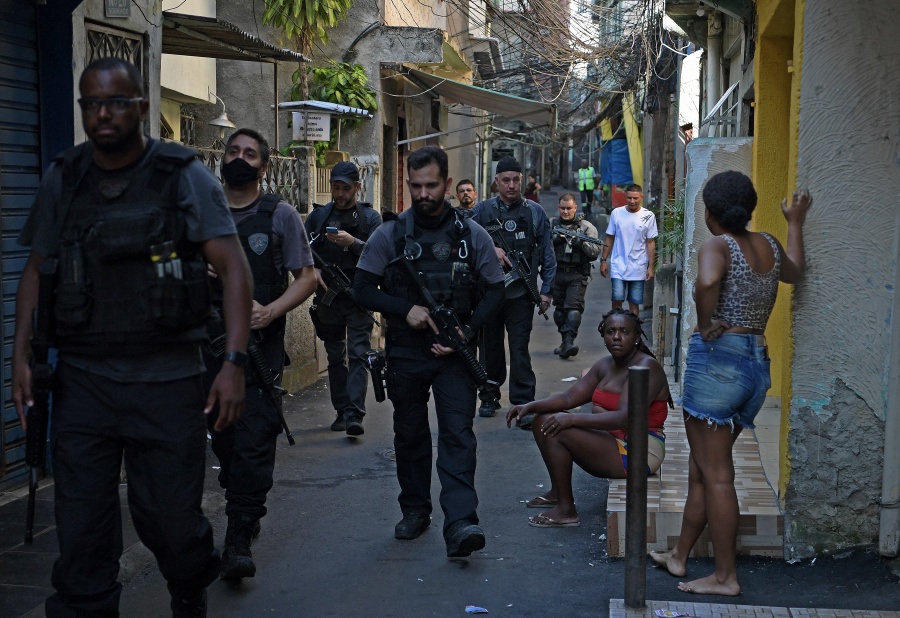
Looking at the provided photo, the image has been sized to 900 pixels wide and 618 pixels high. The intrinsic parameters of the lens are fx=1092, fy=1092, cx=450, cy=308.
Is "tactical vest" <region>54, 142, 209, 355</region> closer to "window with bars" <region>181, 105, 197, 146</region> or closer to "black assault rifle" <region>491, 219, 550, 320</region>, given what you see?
"black assault rifle" <region>491, 219, 550, 320</region>

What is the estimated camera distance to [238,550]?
4891mm

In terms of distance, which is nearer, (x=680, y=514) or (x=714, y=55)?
(x=680, y=514)

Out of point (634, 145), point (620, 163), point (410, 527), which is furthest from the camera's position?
point (620, 163)

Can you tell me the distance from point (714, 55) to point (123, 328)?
32.6ft

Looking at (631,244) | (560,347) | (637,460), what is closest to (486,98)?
(631,244)

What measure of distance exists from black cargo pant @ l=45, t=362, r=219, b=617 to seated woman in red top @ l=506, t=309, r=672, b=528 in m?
2.35

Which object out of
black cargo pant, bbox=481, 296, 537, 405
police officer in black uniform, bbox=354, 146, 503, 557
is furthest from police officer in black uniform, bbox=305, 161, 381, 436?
police officer in black uniform, bbox=354, 146, 503, 557

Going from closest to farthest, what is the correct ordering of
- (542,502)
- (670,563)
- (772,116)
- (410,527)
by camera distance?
(670,563) → (410,527) → (542,502) → (772,116)

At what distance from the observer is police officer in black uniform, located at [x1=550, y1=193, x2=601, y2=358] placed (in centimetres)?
1194

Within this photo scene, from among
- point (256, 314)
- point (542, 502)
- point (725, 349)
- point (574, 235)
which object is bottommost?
point (542, 502)

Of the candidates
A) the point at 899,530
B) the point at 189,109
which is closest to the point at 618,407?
the point at 899,530

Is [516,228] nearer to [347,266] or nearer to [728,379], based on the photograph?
[347,266]

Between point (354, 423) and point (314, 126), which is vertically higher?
point (314, 126)

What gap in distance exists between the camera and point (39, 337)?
11.6ft
